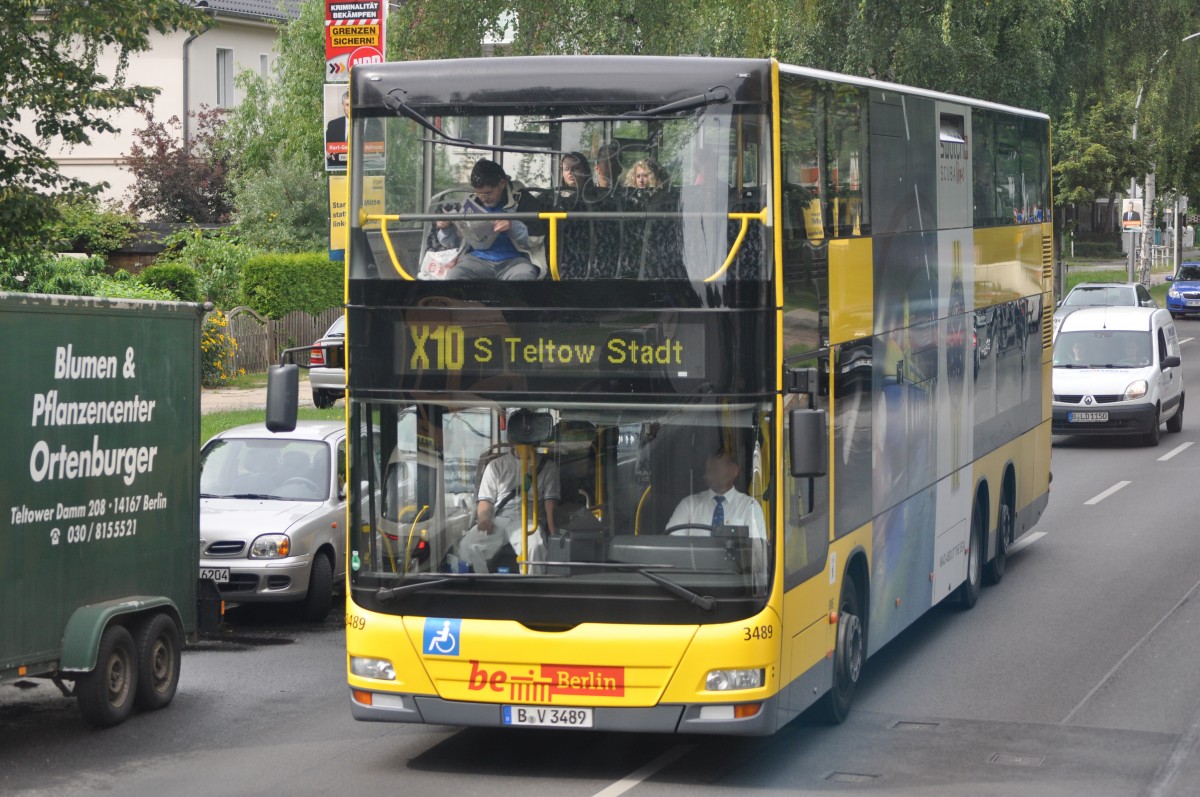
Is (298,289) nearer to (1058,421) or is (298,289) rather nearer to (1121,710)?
(1058,421)

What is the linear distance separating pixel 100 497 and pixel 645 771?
3805 mm

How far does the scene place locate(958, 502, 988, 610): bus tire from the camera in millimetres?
14156

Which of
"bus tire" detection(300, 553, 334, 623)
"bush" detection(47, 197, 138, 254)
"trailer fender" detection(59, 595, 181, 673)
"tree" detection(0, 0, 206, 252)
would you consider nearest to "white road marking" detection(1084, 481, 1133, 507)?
"bus tire" detection(300, 553, 334, 623)

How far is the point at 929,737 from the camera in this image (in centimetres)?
1012

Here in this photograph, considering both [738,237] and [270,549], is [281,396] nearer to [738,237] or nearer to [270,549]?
[738,237]

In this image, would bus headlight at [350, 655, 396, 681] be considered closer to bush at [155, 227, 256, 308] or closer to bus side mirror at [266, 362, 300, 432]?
bus side mirror at [266, 362, 300, 432]

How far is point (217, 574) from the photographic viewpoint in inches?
532

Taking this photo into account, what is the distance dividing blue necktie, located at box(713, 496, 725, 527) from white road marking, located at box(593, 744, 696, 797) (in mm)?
1454

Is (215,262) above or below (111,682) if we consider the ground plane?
above

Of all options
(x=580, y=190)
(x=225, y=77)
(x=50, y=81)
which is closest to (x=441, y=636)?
(x=580, y=190)

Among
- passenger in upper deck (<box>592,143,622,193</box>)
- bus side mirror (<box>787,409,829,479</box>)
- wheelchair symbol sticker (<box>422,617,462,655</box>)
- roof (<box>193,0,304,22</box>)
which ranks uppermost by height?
roof (<box>193,0,304,22</box>)

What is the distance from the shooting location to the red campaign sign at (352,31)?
15.0 meters

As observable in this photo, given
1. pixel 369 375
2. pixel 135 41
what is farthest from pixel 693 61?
pixel 135 41

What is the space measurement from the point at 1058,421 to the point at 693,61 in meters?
18.7
